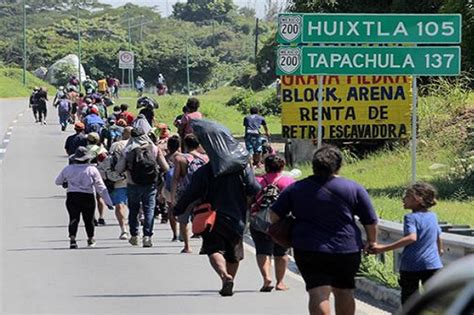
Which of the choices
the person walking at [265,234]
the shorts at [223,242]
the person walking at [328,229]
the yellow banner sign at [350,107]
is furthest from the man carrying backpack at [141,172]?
the person walking at [328,229]

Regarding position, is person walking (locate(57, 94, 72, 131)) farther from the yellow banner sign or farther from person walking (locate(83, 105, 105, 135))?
the yellow banner sign

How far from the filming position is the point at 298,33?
18.2 metres

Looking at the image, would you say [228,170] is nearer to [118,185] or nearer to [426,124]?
[118,185]

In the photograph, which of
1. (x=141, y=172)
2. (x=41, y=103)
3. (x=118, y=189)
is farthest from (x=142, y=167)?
(x=41, y=103)

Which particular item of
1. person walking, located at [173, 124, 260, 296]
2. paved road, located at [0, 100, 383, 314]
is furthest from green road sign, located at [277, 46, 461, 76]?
person walking, located at [173, 124, 260, 296]

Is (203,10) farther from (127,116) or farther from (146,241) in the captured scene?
(146,241)

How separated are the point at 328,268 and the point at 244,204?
340 centimetres

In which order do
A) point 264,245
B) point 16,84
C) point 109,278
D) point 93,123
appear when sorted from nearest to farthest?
point 264,245, point 109,278, point 93,123, point 16,84

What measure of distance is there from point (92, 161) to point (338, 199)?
9.51 meters

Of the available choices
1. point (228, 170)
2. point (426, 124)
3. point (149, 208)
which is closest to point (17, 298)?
point (228, 170)

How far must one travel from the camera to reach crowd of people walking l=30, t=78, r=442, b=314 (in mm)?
8578

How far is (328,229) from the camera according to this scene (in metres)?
8.56

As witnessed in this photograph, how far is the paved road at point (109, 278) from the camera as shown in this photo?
11.5 meters

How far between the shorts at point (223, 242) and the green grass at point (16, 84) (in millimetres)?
70712
